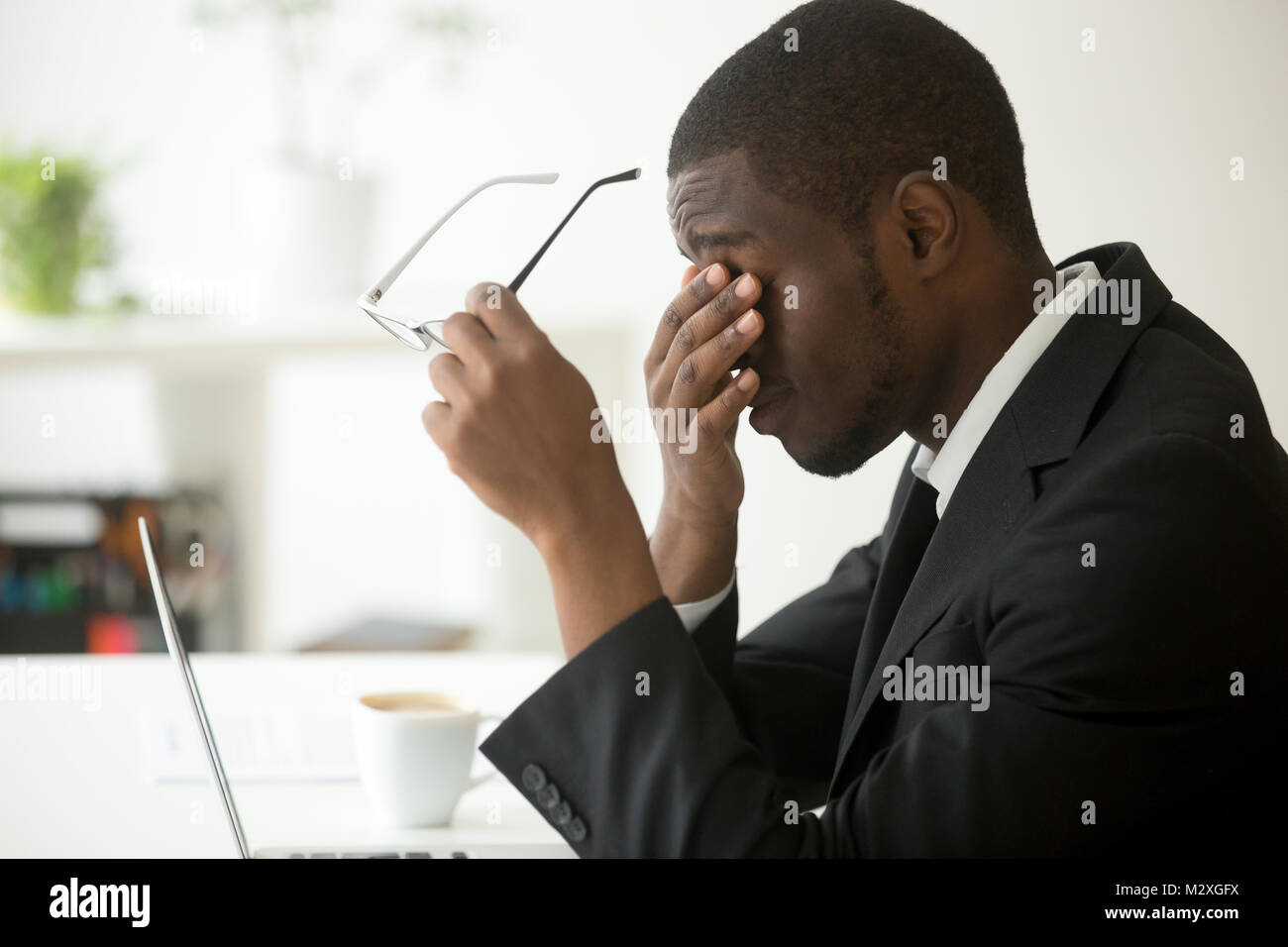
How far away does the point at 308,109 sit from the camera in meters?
2.23

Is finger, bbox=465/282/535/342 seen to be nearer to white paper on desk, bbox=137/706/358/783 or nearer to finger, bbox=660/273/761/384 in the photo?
finger, bbox=660/273/761/384

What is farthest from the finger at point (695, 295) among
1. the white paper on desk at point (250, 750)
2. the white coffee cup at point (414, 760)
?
the white paper on desk at point (250, 750)

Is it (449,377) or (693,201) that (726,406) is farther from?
(449,377)

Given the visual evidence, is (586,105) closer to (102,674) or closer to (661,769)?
(102,674)

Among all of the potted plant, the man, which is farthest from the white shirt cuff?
the potted plant

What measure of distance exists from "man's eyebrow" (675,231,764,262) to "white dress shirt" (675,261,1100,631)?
0.21 meters

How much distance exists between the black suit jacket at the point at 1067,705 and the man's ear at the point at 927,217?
0.18 meters

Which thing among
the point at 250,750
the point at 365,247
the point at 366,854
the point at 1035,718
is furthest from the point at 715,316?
the point at 365,247

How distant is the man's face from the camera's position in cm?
85

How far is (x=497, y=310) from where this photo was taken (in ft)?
2.31

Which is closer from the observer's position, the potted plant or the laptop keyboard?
the laptop keyboard

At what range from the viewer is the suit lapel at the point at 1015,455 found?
2.49 feet

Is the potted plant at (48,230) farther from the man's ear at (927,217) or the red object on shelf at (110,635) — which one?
the man's ear at (927,217)
